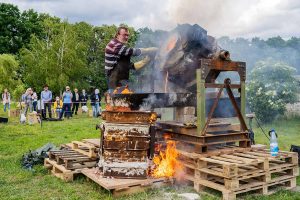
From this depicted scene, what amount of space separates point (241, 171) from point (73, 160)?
10.9 ft

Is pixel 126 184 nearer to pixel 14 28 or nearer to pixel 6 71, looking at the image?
pixel 6 71

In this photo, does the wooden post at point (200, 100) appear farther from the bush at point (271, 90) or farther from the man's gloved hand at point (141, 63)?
the bush at point (271, 90)

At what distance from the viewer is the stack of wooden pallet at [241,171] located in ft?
18.4

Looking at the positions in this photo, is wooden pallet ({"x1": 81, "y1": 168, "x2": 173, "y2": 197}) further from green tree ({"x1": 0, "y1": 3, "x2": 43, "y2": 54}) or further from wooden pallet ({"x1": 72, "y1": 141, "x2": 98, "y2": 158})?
green tree ({"x1": 0, "y1": 3, "x2": 43, "y2": 54})

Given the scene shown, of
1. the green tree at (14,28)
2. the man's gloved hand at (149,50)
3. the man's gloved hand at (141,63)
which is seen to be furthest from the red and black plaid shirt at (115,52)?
the green tree at (14,28)

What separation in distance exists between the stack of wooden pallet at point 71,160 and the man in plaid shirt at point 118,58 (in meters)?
1.46

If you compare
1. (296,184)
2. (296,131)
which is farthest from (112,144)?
(296,131)

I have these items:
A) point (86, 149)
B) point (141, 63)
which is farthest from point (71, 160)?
Answer: point (141, 63)

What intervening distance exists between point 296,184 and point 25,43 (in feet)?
160

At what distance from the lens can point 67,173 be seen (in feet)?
22.7

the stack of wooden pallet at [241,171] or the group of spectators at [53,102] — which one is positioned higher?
the group of spectators at [53,102]

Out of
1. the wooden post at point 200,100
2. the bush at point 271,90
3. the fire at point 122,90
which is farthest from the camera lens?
the bush at point 271,90

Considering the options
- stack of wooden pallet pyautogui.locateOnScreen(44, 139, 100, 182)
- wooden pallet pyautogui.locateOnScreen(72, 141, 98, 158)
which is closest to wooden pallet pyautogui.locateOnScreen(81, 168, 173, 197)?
stack of wooden pallet pyautogui.locateOnScreen(44, 139, 100, 182)

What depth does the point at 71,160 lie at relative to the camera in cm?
721
